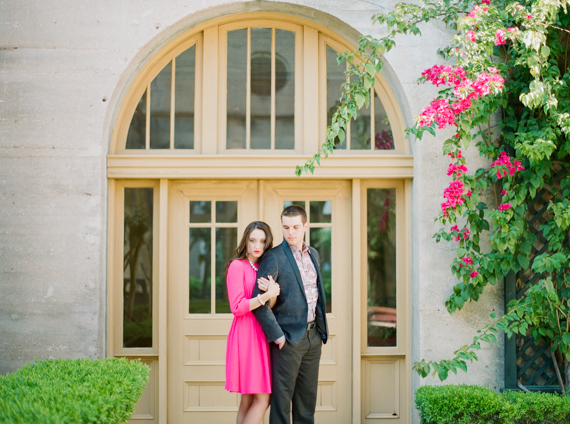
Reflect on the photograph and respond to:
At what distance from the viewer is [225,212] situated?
514cm

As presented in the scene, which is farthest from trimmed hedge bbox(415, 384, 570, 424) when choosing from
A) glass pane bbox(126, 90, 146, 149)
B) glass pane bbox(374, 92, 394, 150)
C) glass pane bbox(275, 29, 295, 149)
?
glass pane bbox(126, 90, 146, 149)

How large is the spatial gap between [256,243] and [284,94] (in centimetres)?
187

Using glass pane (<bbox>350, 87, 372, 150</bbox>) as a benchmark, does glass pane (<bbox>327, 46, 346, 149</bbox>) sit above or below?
above

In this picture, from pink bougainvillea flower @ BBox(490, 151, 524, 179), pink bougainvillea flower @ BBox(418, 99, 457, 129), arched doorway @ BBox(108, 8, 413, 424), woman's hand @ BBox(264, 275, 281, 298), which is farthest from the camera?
arched doorway @ BBox(108, 8, 413, 424)

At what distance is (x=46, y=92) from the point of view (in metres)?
4.79

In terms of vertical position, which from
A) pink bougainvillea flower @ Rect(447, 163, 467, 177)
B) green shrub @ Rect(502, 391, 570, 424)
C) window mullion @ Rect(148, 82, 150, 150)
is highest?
window mullion @ Rect(148, 82, 150, 150)

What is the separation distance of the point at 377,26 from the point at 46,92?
302cm

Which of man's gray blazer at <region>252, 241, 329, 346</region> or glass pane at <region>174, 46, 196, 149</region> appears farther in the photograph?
glass pane at <region>174, 46, 196, 149</region>

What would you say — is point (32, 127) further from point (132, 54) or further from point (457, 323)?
point (457, 323)

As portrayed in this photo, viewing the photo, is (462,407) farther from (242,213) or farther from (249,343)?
(242,213)

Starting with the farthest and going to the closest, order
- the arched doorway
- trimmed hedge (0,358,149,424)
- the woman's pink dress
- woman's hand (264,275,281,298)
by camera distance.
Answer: the arched doorway
the woman's pink dress
woman's hand (264,275,281,298)
trimmed hedge (0,358,149,424)

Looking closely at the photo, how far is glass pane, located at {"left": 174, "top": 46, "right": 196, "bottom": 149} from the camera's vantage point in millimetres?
5117

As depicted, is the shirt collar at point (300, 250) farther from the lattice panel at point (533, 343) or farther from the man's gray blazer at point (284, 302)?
the lattice panel at point (533, 343)

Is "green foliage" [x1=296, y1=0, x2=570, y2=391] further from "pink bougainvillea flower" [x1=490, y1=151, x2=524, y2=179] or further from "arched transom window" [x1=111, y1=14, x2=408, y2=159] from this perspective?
"arched transom window" [x1=111, y1=14, x2=408, y2=159]
